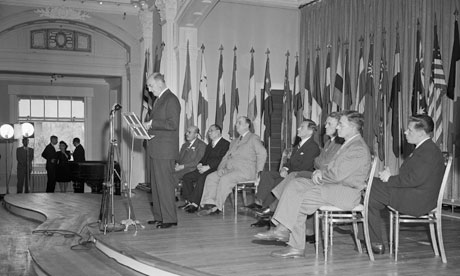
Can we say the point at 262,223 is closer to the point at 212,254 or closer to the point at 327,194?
the point at 212,254

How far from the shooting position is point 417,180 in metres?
4.32

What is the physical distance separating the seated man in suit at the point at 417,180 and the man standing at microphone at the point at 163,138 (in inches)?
82.4

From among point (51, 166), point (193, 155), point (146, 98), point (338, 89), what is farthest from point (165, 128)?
point (51, 166)

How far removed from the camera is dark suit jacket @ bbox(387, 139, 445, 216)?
14.2 ft

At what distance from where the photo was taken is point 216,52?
11023 millimetres

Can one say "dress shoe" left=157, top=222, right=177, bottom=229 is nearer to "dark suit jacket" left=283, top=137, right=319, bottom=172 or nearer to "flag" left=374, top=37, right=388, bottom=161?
"dark suit jacket" left=283, top=137, right=319, bottom=172

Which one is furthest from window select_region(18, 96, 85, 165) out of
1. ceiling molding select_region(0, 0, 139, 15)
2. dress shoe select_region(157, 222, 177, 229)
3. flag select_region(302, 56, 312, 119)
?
dress shoe select_region(157, 222, 177, 229)

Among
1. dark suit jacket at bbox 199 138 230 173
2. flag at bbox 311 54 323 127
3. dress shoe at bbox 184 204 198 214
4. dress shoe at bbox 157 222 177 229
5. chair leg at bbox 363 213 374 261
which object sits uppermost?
flag at bbox 311 54 323 127

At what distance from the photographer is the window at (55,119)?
53.6ft

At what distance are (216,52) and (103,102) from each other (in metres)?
6.72

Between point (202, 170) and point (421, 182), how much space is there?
3.57 meters

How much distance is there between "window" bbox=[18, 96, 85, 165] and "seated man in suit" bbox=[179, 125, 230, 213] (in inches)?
384

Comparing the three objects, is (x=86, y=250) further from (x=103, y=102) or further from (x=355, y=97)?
(x=103, y=102)

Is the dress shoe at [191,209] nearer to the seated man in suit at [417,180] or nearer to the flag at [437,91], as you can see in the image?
the seated man in suit at [417,180]
